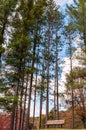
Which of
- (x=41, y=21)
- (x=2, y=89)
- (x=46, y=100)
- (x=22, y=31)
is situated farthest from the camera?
(x=46, y=100)

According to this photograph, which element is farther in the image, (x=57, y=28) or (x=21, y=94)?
(x=57, y=28)

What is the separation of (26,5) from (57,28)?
8.75 metres

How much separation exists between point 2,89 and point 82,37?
42.6ft

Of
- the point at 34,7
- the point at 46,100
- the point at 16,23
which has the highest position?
the point at 34,7

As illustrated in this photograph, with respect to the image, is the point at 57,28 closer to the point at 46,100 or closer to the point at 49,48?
the point at 49,48

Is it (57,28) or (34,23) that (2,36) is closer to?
(34,23)

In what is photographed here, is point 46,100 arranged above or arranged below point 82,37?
below

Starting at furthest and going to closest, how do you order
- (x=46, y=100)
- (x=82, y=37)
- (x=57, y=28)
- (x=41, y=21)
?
(x=57, y=28) → (x=82, y=37) → (x=46, y=100) → (x=41, y=21)

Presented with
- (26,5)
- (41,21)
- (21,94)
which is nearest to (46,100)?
(21,94)

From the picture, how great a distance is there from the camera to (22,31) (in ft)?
71.9

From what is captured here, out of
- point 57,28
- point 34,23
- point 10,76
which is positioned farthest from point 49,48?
point 10,76

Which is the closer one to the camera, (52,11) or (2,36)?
(2,36)

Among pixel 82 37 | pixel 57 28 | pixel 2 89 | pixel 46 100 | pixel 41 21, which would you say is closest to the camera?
pixel 2 89

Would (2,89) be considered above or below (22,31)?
below
